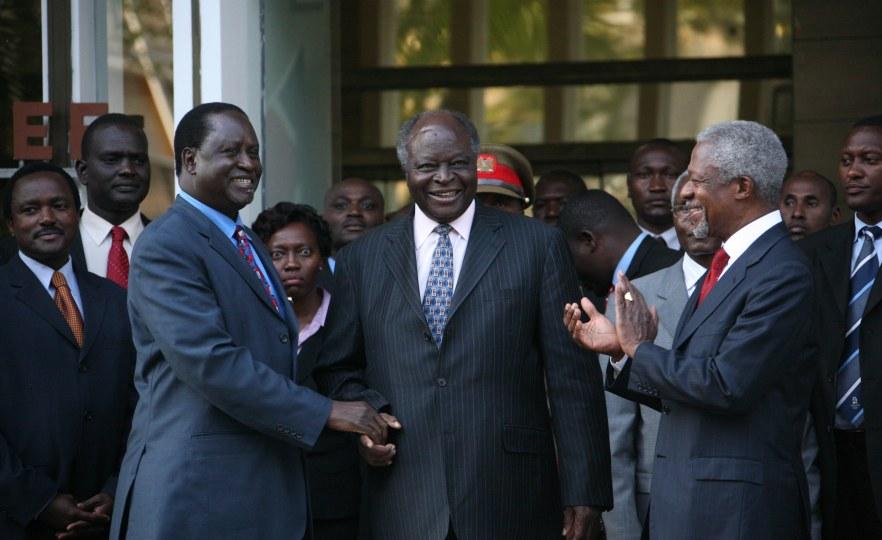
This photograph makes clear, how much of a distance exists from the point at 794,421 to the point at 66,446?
9.14 feet

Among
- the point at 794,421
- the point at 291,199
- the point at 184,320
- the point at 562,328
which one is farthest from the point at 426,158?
the point at 291,199

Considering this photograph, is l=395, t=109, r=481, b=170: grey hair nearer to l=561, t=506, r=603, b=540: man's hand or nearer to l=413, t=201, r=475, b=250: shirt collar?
l=413, t=201, r=475, b=250: shirt collar

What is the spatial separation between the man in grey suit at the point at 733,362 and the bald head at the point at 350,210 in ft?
9.85

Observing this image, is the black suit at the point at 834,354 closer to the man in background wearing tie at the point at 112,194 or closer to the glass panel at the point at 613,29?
the man in background wearing tie at the point at 112,194

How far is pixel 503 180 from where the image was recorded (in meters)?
7.25

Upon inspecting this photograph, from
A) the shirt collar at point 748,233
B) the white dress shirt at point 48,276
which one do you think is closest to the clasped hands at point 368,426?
the shirt collar at point 748,233

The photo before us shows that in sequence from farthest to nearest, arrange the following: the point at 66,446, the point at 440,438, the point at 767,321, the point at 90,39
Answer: the point at 90,39, the point at 66,446, the point at 440,438, the point at 767,321

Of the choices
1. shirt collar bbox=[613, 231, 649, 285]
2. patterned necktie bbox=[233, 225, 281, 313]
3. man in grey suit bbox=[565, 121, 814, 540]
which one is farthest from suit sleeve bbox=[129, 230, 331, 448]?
shirt collar bbox=[613, 231, 649, 285]

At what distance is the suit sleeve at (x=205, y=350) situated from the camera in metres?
4.68

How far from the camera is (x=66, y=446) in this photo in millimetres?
5688

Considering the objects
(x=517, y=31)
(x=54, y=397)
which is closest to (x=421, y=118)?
(x=54, y=397)

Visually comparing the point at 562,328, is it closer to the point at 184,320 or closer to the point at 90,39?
the point at 184,320

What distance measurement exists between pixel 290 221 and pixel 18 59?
2900 millimetres

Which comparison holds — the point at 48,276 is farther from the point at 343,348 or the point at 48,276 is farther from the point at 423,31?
the point at 423,31
